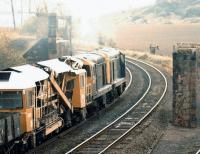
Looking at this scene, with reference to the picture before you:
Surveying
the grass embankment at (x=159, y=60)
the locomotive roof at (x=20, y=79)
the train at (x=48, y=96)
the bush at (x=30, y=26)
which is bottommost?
the grass embankment at (x=159, y=60)

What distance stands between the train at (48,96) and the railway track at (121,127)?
179 centimetres

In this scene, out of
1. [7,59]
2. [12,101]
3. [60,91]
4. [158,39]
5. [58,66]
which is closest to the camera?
[12,101]

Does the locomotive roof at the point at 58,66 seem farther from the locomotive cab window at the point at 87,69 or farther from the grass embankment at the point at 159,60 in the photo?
the grass embankment at the point at 159,60

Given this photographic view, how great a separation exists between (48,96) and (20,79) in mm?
2642

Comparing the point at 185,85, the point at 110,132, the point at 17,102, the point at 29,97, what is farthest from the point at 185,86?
the point at 17,102

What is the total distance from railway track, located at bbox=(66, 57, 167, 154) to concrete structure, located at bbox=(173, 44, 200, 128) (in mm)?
2374

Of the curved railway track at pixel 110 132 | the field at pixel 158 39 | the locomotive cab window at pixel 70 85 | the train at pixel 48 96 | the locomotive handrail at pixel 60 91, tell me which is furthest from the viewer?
the field at pixel 158 39

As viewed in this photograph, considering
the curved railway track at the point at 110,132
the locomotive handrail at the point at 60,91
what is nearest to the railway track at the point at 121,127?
the curved railway track at the point at 110,132

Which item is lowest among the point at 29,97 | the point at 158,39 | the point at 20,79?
the point at 158,39

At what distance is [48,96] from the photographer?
21.2m

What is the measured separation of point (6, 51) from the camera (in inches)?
1613

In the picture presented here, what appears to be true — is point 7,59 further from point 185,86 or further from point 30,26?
point 30,26

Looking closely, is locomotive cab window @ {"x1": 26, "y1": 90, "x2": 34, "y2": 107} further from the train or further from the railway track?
the railway track

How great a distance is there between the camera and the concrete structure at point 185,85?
82.4 feet
